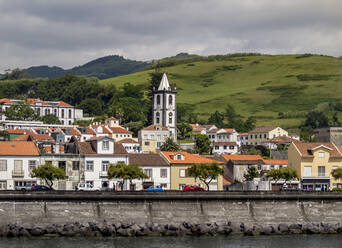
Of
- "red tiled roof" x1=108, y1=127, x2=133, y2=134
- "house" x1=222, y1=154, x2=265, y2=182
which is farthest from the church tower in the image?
"house" x1=222, y1=154, x2=265, y2=182

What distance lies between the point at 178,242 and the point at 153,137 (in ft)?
299

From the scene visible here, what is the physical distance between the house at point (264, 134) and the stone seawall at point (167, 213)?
105345 millimetres

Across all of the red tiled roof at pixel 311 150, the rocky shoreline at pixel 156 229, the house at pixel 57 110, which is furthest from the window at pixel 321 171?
the house at pixel 57 110

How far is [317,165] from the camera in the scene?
287 feet

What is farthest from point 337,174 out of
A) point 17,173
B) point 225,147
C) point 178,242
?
point 225,147

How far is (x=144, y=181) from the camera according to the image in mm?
82562

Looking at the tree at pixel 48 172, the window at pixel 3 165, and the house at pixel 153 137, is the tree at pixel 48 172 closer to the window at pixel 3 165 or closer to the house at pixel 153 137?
the window at pixel 3 165

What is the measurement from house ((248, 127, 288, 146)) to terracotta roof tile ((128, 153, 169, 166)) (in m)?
87.9

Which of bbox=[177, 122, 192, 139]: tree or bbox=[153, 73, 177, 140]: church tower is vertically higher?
bbox=[153, 73, 177, 140]: church tower

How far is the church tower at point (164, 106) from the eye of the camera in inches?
6289

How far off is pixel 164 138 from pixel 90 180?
68.3 m

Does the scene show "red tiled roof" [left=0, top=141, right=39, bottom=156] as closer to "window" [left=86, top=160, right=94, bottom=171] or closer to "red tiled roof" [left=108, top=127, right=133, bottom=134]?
"window" [left=86, top=160, right=94, bottom=171]

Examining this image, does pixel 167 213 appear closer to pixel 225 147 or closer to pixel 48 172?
pixel 48 172

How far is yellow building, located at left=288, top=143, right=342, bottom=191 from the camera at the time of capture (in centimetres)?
8731
